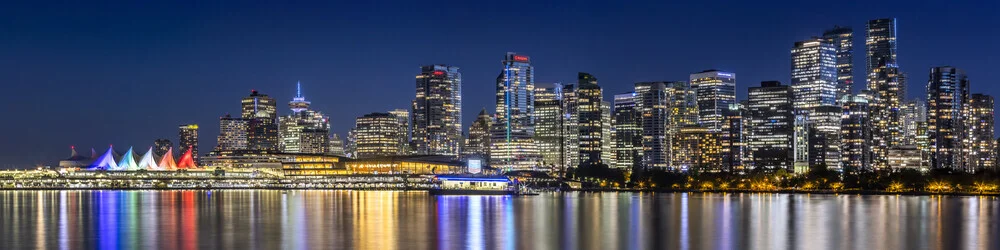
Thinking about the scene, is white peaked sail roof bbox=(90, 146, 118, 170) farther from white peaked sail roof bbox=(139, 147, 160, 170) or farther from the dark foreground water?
the dark foreground water

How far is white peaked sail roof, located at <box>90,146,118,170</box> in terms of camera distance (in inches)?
7215

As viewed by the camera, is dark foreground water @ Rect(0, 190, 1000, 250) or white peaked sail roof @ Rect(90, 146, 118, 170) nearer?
dark foreground water @ Rect(0, 190, 1000, 250)

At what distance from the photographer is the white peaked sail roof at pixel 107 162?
183 metres

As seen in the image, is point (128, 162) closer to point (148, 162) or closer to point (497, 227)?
point (148, 162)

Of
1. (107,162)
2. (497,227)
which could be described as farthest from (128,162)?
(497,227)

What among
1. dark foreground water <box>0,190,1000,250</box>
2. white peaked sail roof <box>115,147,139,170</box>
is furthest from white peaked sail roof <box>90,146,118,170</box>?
dark foreground water <box>0,190,1000,250</box>

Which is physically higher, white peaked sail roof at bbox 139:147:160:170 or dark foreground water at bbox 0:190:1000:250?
white peaked sail roof at bbox 139:147:160:170

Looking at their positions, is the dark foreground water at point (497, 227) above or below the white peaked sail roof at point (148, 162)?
below

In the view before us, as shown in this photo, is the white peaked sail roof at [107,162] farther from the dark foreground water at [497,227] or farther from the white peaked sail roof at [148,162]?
the dark foreground water at [497,227]

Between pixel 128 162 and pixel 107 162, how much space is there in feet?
11.3

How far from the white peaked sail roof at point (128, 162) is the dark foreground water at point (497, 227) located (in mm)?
96681

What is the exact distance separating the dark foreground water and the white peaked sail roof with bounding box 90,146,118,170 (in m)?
97.4

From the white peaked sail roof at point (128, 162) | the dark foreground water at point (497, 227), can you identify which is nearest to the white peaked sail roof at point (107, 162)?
the white peaked sail roof at point (128, 162)

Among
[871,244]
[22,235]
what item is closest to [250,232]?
[22,235]
